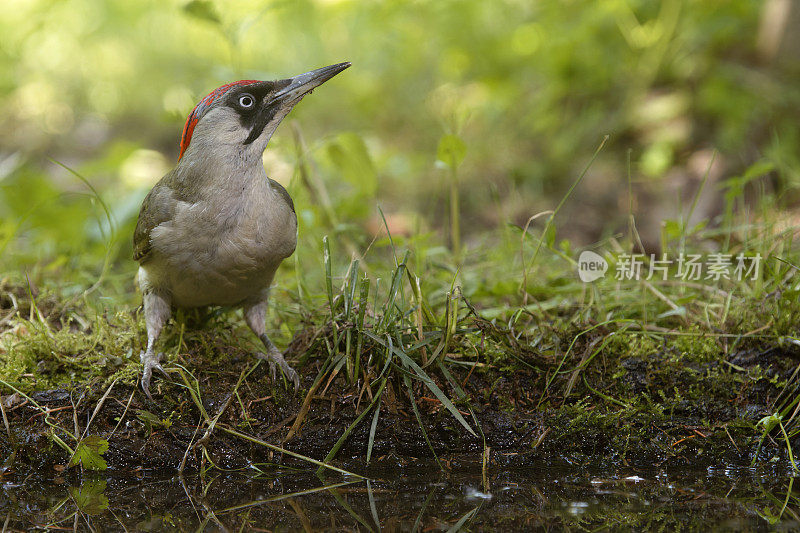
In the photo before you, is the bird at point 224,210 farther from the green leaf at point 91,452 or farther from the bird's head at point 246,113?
the green leaf at point 91,452

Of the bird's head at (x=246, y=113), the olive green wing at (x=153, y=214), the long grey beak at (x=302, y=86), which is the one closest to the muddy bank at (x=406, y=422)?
the olive green wing at (x=153, y=214)

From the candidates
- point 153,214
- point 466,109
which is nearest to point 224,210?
point 153,214

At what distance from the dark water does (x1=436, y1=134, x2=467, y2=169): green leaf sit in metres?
1.76

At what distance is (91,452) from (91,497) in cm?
23

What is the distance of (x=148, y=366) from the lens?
3189mm

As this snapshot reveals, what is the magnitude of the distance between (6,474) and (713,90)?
23.0 feet

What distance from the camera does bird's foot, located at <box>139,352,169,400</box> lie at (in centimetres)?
312

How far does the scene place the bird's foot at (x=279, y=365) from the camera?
125 inches

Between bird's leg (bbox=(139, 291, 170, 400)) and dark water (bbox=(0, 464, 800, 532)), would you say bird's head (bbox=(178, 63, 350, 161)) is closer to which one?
bird's leg (bbox=(139, 291, 170, 400))

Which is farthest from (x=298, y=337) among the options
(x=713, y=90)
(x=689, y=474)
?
(x=713, y=90)

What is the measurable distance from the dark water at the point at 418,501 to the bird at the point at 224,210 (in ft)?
1.82

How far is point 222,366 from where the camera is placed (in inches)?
132

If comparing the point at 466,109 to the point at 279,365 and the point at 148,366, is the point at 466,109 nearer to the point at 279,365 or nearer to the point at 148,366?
the point at 279,365

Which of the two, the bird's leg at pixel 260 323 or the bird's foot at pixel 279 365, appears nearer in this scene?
the bird's foot at pixel 279 365
